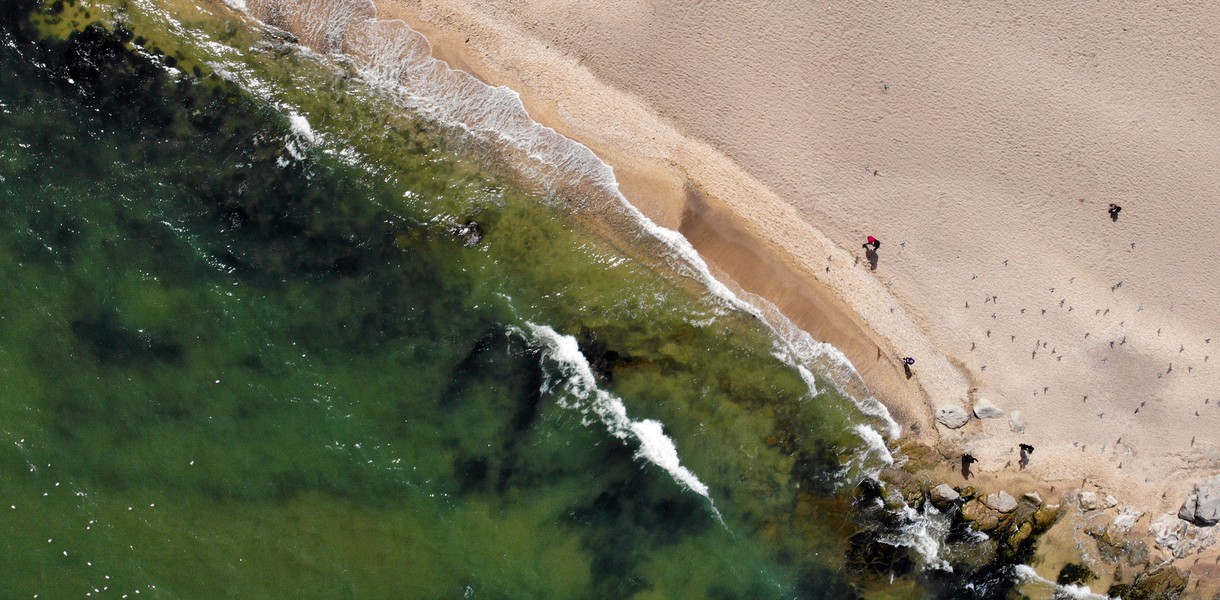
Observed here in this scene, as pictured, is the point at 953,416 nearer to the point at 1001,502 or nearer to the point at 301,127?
the point at 1001,502

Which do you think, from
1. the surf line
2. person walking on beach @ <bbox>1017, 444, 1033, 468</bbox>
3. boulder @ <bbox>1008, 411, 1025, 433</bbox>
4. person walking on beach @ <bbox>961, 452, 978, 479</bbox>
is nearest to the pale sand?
boulder @ <bbox>1008, 411, 1025, 433</bbox>

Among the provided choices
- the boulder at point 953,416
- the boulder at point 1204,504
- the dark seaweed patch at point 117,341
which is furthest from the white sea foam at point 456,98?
the boulder at point 1204,504

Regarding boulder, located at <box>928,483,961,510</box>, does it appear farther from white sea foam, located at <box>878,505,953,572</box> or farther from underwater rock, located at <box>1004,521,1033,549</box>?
underwater rock, located at <box>1004,521,1033,549</box>

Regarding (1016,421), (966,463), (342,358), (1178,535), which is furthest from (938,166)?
(342,358)

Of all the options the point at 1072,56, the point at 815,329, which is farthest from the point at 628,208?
the point at 1072,56

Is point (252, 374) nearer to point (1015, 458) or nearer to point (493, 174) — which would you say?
point (493, 174)

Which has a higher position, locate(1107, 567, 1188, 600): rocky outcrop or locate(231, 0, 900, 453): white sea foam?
locate(231, 0, 900, 453): white sea foam
